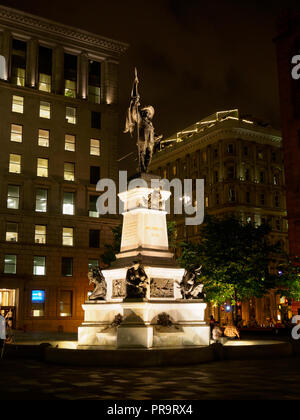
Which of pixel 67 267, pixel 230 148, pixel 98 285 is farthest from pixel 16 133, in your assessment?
pixel 230 148

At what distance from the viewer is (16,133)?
57.3 m

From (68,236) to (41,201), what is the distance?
197 inches

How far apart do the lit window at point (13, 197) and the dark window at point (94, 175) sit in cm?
906

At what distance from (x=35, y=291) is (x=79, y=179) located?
1407 centimetres

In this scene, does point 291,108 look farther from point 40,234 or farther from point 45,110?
point 40,234

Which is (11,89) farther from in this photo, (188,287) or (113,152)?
(188,287)

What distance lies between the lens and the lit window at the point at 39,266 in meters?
55.1

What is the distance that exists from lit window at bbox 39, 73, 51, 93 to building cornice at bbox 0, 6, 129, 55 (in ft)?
16.0

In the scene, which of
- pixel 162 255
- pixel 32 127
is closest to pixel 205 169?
pixel 32 127

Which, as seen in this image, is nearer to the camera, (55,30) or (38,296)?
(38,296)

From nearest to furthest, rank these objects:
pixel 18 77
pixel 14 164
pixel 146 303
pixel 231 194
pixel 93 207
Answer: pixel 146 303 < pixel 14 164 < pixel 18 77 < pixel 93 207 < pixel 231 194

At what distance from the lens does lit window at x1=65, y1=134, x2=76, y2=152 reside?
60.4 meters

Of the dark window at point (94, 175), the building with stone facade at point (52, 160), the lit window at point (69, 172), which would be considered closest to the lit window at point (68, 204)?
the building with stone facade at point (52, 160)

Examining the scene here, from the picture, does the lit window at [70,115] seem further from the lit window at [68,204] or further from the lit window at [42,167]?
the lit window at [68,204]
